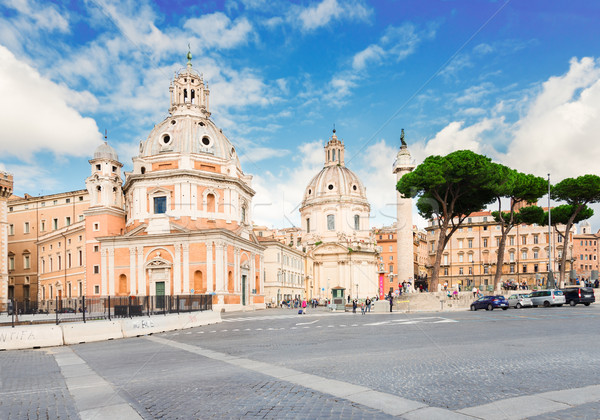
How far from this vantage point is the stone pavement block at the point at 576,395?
721 cm

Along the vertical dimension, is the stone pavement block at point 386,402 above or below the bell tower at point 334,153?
below

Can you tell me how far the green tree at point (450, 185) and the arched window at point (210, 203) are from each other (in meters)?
20.1

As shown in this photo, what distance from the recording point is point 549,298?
36.8m

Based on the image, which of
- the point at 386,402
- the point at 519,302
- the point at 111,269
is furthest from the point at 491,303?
the point at 111,269

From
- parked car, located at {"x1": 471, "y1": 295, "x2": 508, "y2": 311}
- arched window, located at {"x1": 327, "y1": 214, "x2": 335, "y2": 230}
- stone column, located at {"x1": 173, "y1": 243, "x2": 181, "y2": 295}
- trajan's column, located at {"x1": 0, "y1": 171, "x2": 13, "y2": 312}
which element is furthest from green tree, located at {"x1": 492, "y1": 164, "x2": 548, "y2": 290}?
trajan's column, located at {"x1": 0, "y1": 171, "x2": 13, "y2": 312}

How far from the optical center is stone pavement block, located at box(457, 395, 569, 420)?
258 inches

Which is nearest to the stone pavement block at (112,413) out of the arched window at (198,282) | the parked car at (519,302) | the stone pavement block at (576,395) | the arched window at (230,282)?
the stone pavement block at (576,395)

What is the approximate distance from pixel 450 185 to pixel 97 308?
34020 millimetres

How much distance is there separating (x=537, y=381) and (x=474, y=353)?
3809mm

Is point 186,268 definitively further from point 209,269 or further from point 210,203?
point 210,203

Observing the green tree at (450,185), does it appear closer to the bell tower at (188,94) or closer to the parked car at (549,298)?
the parked car at (549,298)

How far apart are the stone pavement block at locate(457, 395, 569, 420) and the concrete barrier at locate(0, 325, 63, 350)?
16872mm

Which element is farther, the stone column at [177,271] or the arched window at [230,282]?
the arched window at [230,282]

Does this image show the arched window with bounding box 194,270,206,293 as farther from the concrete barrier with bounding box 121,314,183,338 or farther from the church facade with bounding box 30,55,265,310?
the concrete barrier with bounding box 121,314,183,338
